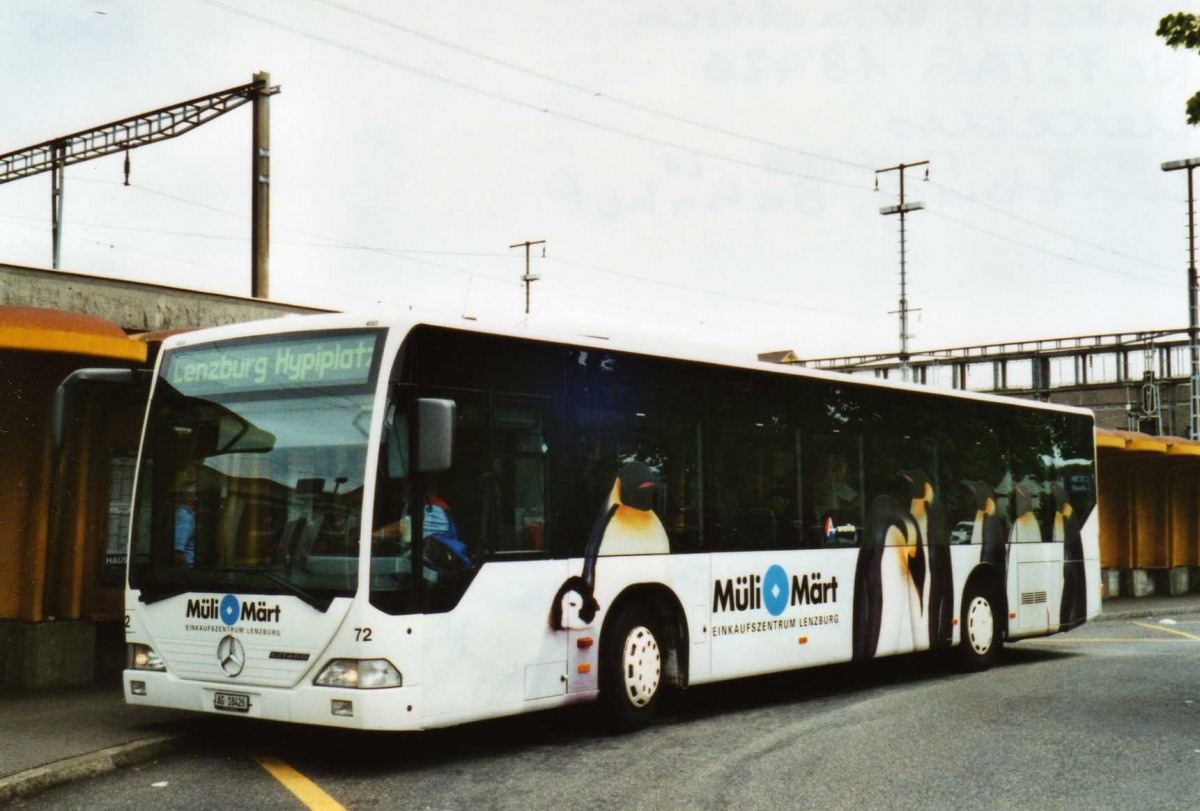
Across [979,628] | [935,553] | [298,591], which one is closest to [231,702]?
[298,591]

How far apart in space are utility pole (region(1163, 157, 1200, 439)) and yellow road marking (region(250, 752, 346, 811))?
3553 cm

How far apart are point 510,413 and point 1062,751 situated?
4.37 metres

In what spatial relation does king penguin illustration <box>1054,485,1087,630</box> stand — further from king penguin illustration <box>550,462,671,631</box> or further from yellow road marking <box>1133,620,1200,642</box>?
king penguin illustration <box>550,462,671,631</box>

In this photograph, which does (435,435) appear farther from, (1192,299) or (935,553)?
(1192,299)

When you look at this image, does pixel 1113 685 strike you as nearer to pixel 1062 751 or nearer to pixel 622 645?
pixel 1062 751

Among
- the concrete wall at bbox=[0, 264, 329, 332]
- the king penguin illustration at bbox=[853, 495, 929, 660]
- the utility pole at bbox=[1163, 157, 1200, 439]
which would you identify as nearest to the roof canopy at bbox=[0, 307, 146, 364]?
Result: the concrete wall at bbox=[0, 264, 329, 332]

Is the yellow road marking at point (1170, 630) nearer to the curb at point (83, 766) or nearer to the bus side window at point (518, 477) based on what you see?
the bus side window at point (518, 477)

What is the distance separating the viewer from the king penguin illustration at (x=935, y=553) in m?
13.8

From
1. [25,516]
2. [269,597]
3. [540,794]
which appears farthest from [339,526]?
[25,516]

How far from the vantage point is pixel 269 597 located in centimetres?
848

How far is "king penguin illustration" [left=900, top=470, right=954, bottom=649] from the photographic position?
13.8m

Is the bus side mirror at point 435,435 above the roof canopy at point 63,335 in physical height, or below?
below

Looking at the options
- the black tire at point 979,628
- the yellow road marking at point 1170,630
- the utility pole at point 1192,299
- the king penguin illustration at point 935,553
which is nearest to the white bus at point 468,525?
the king penguin illustration at point 935,553

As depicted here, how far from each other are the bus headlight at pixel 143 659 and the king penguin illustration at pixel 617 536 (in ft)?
8.67
